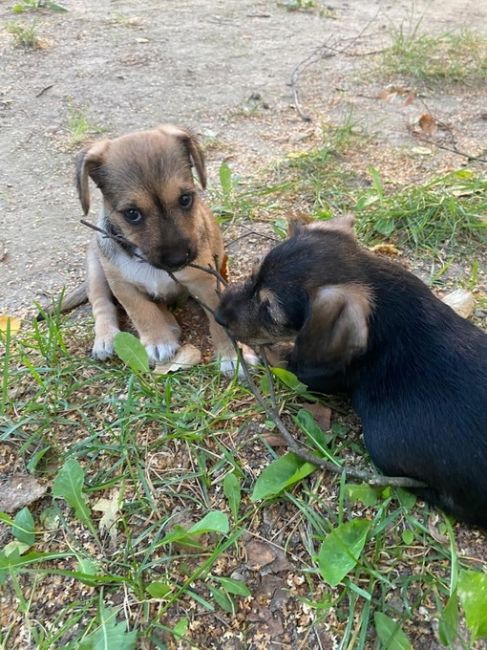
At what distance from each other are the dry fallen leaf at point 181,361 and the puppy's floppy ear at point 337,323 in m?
0.90

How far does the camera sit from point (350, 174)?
496 cm

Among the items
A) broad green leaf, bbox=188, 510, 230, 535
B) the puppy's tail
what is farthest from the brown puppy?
broad green leaf, bbox=188, 510, 230, 535

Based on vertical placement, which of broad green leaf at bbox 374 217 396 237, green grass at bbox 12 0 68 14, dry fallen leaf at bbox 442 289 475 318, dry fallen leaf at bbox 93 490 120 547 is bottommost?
dry fallen leaf at bbox 93 490 120 547

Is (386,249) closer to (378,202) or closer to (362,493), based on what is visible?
(378,202)

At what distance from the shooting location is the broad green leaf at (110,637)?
207 cm

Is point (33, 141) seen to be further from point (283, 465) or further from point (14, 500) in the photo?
point (283, 465)

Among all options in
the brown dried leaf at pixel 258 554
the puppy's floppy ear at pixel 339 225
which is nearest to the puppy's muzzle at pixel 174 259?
the puppy's floppy ear at pixel 339 225

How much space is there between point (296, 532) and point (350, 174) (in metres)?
3.39

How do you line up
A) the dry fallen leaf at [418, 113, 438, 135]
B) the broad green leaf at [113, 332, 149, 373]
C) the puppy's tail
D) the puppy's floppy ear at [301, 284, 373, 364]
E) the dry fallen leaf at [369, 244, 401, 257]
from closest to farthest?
the puppy's floppy ear at [301, 284, 373, 364]
the broad green leaf at [113, 332, 149, 373]
the puppy's tail
the dry fallen leaf at [369, 244, 401, 257]
the dry fallen leaf at [418, 113, 438, 135]

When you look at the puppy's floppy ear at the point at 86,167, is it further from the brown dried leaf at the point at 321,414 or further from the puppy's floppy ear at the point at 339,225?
the brown dried leaf at the point at 321,414

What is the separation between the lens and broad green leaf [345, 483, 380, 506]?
246cm

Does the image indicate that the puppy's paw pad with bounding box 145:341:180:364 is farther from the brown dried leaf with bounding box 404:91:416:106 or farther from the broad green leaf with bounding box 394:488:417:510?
the brown dried leaf with bounding box 404:91:416:106

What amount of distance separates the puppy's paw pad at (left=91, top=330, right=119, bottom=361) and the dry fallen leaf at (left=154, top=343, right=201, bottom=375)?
0.30 m

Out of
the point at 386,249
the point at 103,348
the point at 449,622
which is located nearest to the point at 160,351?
the point at 103,348
